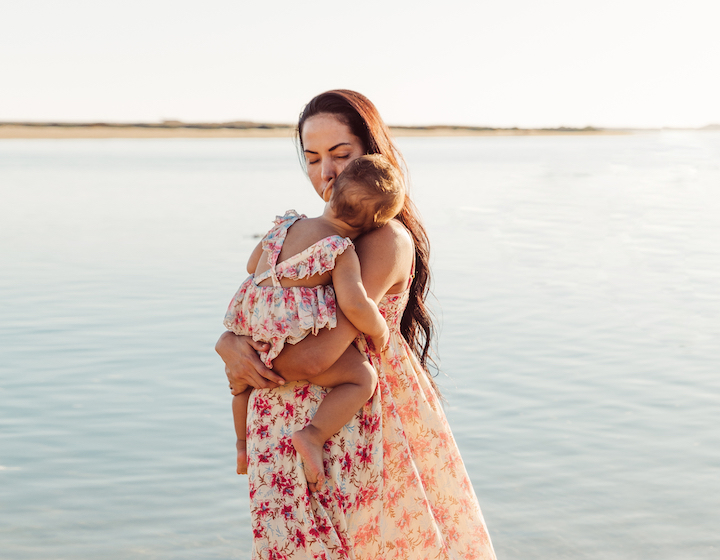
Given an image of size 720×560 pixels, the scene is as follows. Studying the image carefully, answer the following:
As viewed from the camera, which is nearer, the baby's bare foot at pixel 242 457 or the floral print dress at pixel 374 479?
the floral print dress at pixel 374 479

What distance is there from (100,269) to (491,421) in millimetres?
6947

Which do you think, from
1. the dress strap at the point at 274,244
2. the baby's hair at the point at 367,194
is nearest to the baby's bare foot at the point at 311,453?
the dress strap at the point at 274,244

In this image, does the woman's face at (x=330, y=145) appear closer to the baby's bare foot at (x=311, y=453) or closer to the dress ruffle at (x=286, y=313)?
the dress ruffle at (x=286, y=313)

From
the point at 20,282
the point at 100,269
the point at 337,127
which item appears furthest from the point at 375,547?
the point at 100,269

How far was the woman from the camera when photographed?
2.17 meters

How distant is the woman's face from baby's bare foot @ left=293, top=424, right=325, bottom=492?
0.70m

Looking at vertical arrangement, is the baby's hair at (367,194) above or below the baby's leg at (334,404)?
above

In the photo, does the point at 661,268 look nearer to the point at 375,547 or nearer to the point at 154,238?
the point at 154,238

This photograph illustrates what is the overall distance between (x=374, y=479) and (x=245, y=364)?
0.44 metres

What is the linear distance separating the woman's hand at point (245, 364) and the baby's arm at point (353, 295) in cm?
24

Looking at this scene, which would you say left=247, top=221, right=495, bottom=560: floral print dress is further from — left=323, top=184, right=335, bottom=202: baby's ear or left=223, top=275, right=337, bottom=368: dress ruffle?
left=323, top=184, right=335, bottom=202: baby's ear

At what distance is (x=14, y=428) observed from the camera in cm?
556

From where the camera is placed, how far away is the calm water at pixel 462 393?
441 cm

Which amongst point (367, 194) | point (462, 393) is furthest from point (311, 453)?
point (462, 393)
